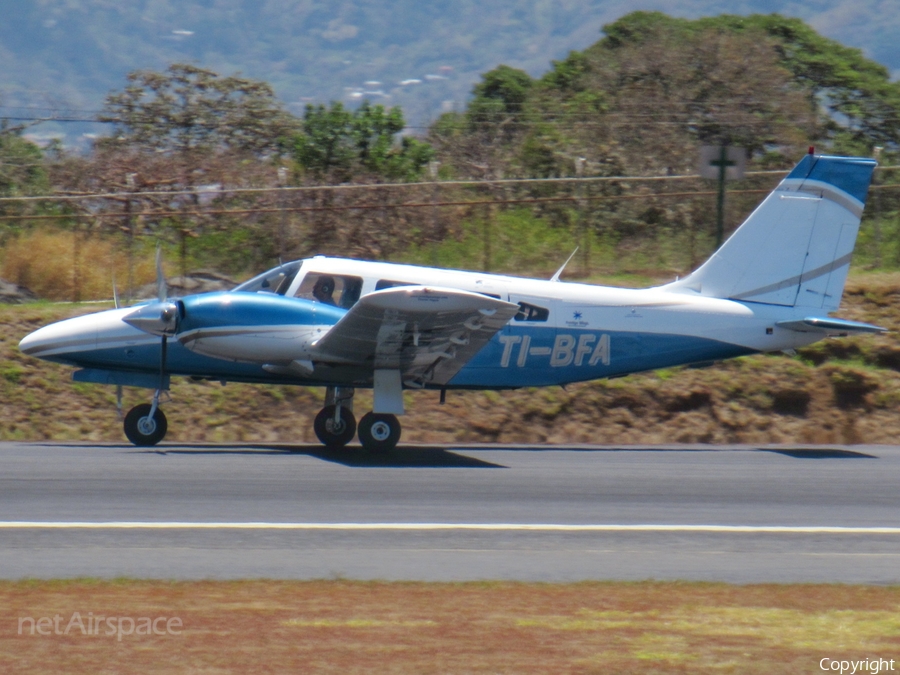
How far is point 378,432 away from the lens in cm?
1391

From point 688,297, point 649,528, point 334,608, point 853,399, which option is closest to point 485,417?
point 688,297

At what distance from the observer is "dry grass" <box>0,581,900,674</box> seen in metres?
6.17

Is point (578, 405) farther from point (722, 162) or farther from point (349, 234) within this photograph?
point (349, 234)

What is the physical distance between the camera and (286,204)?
877 inches

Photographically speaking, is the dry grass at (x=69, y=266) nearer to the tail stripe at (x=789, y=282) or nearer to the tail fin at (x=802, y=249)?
the tail fin at (x=802, y=249)

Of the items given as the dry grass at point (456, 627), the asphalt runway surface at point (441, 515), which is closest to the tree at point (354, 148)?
the asphalt runway surface at point (441, 515)

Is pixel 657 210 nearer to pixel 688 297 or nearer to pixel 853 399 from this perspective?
pixel 853 399

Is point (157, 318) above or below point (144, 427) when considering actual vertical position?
above

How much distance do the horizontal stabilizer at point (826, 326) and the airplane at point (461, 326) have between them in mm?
19

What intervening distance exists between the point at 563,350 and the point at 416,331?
252 cm

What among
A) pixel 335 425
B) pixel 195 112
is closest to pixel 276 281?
pixel 335 425

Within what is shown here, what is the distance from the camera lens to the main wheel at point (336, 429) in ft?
48.0

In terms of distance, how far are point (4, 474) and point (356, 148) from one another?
1692cm

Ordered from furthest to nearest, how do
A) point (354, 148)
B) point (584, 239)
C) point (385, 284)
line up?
point (354, 148) < point (584, 239) < point (385, 284)
